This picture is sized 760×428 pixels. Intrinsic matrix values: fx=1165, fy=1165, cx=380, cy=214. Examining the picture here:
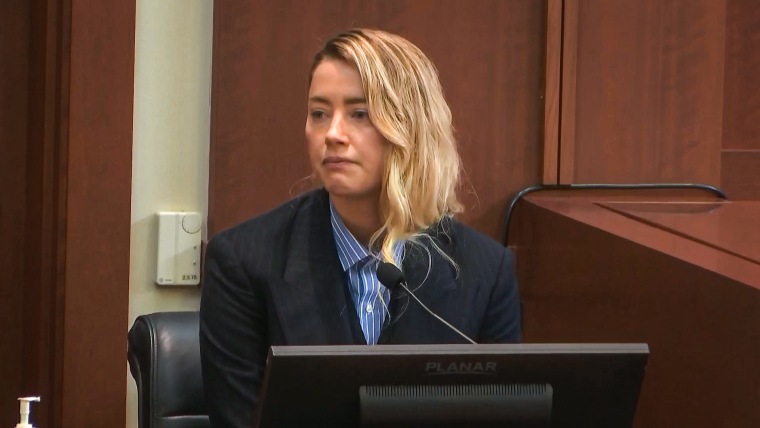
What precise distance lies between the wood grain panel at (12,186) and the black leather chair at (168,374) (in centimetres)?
100

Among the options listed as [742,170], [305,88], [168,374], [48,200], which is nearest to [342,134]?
[168,374]

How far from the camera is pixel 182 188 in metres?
2.88

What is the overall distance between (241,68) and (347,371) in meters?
1.79

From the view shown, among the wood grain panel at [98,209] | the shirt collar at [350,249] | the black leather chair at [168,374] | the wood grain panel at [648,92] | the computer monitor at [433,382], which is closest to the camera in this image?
the computer monitor at [433,382]

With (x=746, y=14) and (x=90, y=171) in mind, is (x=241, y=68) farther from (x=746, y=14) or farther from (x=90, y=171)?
(x=746, y=14)

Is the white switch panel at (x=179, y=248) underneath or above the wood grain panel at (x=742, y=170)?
underneath

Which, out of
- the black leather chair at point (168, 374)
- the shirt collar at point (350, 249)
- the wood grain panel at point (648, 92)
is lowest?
the black leather chair at point (168, 374)

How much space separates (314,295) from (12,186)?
1.43 m

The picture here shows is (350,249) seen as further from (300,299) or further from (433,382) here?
(433,382)

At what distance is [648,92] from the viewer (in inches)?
122

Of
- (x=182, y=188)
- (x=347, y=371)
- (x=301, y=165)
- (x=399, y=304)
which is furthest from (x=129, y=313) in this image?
(x=347, y=371)

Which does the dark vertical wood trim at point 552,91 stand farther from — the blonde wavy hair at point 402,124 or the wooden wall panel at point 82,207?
the blonde wavy hair at point 402,124

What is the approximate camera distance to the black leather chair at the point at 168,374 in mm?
2021

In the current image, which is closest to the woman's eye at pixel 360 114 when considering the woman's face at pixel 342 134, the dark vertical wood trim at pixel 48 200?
the woman's face at pixel 342 134
